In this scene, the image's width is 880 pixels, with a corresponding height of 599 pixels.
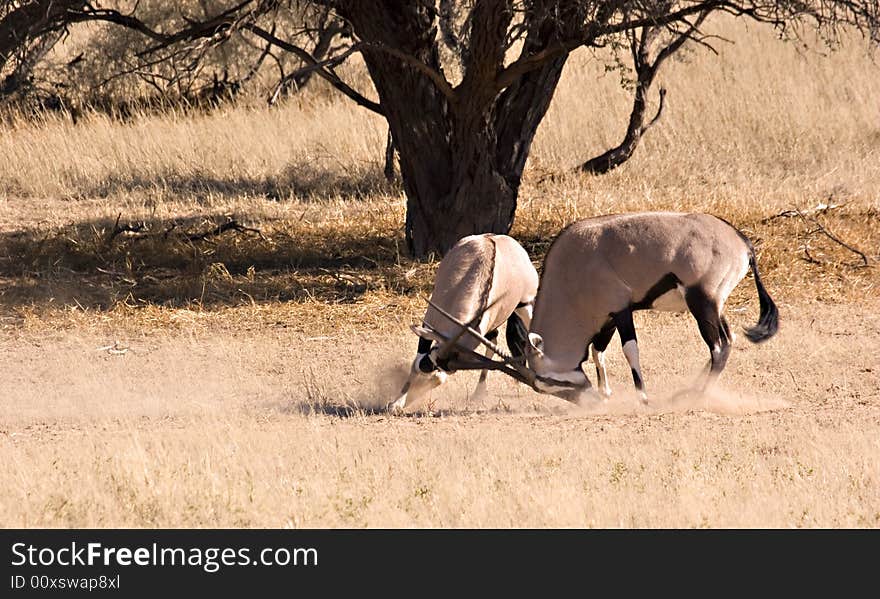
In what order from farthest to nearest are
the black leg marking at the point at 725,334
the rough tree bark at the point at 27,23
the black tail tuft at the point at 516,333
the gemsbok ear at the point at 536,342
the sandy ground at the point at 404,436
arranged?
1. the rough tree bark at the point at 27,23
2. the black tail tuft at the point at 516,333
3. the black leg marking at the point at 725,334
4. the gemsbok ear at the point at 536,342
5. the sandy ground at the point at 404,436

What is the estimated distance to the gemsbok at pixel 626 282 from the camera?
838 cm

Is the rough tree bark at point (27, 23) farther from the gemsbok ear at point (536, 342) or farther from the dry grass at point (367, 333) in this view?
the gemsbok ear at point (536, 342)

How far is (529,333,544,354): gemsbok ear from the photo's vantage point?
26.6ft

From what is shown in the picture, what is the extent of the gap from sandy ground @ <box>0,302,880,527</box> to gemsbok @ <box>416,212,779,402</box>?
0.41 meters

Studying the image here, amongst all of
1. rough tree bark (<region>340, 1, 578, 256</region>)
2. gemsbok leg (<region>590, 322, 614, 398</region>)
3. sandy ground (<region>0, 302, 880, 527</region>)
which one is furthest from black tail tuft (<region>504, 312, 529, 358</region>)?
rough tree bark (<region>340, 1, 578, 256</region>)

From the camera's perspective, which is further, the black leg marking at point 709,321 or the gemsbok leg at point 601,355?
the gemsbok leg at point 601,355

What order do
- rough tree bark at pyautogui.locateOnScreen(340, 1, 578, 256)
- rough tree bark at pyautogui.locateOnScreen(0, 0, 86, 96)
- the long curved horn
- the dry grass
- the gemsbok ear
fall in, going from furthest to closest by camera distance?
rough tree bark at pyautogui.locateOnScreen(340, 1, 578, 256) < rough tree bark at pyautogui.locateOnScreen(0, 0, 86, 96) < the gemsbok ear < the long curved horn < the dry grass

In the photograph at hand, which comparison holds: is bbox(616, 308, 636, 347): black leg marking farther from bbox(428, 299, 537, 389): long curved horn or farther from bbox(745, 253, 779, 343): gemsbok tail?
bbox(745, 253, 779, 343): gemsbok tail

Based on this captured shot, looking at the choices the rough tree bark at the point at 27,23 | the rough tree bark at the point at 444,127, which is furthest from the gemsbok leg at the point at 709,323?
the rough tree bark at the point at 27,23

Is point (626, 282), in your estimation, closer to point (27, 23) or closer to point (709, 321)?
point (709, 321)

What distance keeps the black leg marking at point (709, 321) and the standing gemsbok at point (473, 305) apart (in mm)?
1222

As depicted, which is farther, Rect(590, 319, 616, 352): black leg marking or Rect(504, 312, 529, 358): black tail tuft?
Rect(504, 312, 529, 358): black tail tuft

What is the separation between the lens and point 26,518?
5.90 metres

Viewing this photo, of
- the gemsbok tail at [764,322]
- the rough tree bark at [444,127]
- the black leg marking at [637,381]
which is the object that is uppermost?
the rough tree bark at [444,127]
